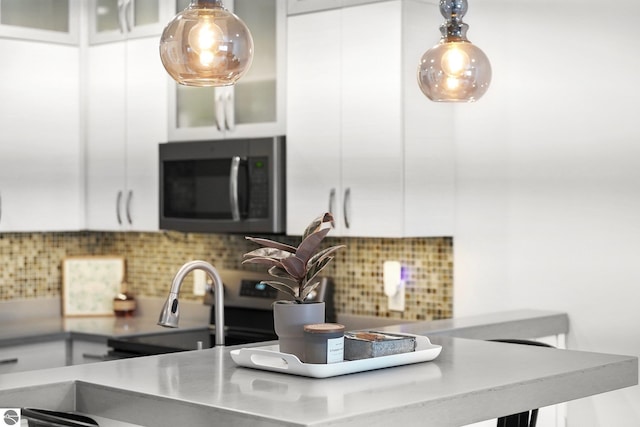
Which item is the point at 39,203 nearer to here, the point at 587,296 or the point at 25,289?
the point at 25,289

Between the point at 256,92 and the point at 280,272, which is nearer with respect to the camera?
the point at 280,272

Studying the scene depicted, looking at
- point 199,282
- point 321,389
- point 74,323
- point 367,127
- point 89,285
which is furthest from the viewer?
point 89,285

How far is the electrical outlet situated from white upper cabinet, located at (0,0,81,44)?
1274 mm

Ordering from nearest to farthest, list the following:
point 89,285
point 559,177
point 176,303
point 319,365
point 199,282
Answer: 1. point 319,365
2. point 176,303
3. point 559,177
4. point 199,282
5. point 89,285

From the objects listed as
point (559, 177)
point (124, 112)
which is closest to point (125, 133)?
point (124, 112)

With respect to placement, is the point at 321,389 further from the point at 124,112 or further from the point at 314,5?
the point at 124,112

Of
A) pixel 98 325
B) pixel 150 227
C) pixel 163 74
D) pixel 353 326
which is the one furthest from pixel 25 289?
pixel 353 326

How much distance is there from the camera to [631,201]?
137 inches

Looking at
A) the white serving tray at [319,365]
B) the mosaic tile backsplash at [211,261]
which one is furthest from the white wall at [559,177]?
the white serving tray at [319,365]

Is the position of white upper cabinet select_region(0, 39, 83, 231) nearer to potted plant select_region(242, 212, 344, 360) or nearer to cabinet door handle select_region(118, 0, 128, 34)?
cabinet door handle select_region(118, 0, 128, 34)

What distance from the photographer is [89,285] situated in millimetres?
5141

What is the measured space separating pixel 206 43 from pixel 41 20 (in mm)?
2705

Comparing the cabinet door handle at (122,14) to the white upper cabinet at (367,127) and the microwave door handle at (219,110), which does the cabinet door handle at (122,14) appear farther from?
the white upper cabinet at (367,127)

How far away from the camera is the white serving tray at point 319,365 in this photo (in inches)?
90.7
